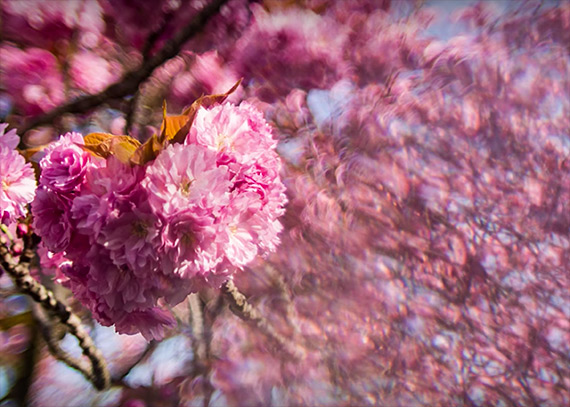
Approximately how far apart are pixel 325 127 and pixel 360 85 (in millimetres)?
115

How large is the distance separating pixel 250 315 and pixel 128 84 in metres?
0.47

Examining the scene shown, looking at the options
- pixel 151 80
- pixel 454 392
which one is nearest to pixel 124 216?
pixel 151 80

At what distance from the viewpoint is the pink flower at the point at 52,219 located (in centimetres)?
40

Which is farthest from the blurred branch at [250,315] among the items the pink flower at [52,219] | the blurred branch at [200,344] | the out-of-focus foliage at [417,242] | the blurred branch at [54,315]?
the pink flower at [52,219]

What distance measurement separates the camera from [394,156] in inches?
42.1

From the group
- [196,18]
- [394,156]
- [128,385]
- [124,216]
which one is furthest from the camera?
[394,156]

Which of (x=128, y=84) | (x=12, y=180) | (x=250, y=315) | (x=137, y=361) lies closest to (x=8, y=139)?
(x=12, y=180)

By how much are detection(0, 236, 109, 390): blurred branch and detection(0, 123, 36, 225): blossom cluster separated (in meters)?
0.15

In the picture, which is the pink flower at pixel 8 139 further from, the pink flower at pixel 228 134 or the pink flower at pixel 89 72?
the pink flower at pixel 89 72

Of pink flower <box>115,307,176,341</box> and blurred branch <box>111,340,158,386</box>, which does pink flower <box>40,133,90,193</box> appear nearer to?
pink flower <box>115,307,176,341</box>

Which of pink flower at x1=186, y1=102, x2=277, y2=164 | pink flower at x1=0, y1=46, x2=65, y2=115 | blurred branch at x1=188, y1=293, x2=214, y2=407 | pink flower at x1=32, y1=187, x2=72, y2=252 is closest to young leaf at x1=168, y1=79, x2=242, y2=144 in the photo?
pink flower at x1=186, y1=102, x2=277, y2=164

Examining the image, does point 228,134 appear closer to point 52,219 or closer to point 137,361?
→ point 52,219

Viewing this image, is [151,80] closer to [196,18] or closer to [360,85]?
[196,18]

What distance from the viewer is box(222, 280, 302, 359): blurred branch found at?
775mm
